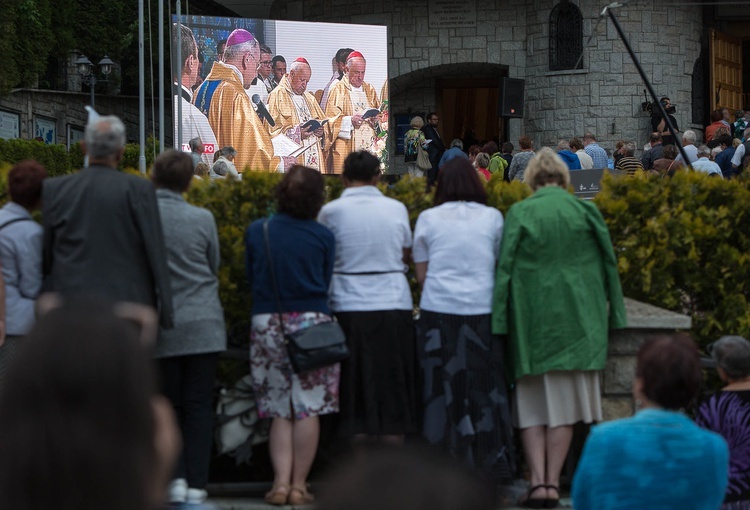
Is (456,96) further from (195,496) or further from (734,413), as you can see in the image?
(195,496)

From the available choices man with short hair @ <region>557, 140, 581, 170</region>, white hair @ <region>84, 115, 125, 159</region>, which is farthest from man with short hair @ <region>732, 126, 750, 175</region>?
white hair @ <region>84, 115, 125, 159</region>

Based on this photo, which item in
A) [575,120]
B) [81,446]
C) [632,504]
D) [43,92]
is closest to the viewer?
[81,446]

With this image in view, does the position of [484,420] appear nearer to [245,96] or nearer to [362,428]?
[362,428]

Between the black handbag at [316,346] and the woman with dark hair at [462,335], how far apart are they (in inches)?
18.6

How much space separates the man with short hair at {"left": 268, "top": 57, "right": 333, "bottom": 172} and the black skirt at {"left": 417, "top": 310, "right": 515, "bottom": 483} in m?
17.9

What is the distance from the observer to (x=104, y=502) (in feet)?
4.80

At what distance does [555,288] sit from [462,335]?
488 millimetres

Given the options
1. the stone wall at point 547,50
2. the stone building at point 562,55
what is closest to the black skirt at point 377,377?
the stone building at point 562,55

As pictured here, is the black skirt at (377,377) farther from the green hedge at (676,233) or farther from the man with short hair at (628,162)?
the man with short hair at (628,162)

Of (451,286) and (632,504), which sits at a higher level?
(451,286)

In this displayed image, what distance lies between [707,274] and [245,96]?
17.4 m

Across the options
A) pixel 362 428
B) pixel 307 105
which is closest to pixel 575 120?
pixel 307 105

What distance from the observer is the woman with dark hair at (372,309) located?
561 cm

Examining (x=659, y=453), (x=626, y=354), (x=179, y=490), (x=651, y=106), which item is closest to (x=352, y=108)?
(x=651, y=106)
